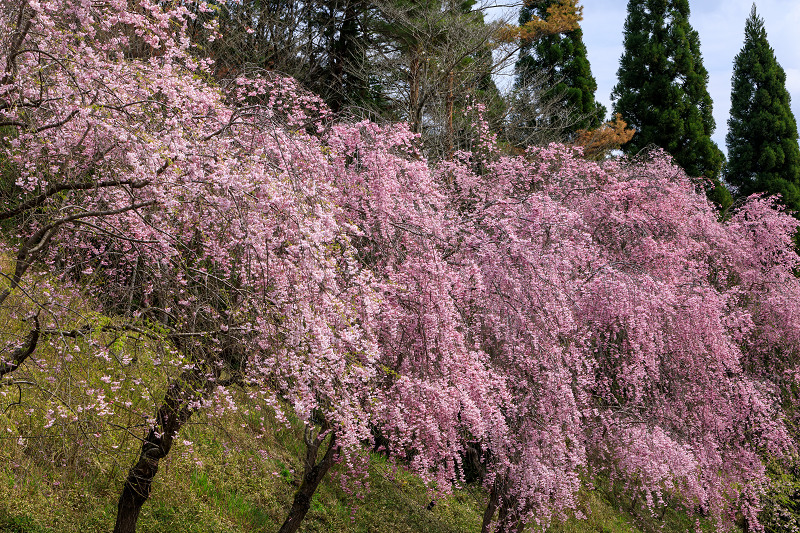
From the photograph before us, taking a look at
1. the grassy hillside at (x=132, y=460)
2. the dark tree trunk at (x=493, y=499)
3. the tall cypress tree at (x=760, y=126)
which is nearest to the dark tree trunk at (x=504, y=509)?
the dark tree trunk at (x=493, y=499)

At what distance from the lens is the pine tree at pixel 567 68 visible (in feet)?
74.4

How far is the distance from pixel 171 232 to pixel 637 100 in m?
24.0

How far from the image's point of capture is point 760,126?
87.7 feet

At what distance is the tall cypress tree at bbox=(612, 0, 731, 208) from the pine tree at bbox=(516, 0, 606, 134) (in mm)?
1934

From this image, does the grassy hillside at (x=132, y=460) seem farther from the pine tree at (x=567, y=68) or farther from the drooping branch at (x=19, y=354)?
the pine tree at (x=567, y=68)

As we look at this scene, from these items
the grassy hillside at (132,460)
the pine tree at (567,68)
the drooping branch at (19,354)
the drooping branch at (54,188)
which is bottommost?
the grassy hillside at (132,460)

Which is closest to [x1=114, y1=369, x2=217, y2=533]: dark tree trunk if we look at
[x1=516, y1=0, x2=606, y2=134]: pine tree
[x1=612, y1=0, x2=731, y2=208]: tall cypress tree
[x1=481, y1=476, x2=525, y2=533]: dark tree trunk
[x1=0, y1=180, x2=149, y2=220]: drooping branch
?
[x1=0, y1=180, x2=149, y2=220]: drooping branch

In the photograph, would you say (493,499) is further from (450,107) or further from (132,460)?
(450,107)

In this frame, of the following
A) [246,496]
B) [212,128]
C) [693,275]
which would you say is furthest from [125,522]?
[693,275]

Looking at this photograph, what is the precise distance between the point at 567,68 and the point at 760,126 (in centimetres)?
939

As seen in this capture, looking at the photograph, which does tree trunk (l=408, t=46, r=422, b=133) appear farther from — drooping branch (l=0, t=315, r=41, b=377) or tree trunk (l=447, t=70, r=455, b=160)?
drooping branch (l=0, t=315, r=41, b=377)

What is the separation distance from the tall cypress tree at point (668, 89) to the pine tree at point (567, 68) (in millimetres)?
1934

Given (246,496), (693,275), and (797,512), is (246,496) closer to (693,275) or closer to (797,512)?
(693,275)

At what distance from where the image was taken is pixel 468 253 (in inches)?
308
